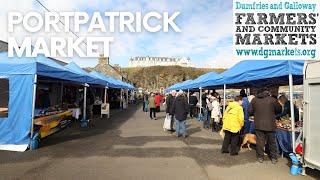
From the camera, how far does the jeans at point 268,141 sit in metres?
9.53

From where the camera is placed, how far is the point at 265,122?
31.3 feet

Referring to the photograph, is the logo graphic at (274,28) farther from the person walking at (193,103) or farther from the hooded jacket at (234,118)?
the person walking at (193,103)

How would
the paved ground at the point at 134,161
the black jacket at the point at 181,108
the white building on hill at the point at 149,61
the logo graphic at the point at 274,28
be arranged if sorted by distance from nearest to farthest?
the paved ground at the point at 134,161 → the logo graphic at the point at 274,28 → the black jacket at the point at 181,108 → the white building on hill at the point at 149,61

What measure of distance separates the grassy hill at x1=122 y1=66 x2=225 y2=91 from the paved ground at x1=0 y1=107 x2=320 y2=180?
88.2 meters

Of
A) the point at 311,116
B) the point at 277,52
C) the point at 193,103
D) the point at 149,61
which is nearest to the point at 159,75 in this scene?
the point at 149,61

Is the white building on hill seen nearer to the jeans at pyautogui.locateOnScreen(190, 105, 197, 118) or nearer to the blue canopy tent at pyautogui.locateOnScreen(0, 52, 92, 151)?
the jeans at pyautogui.locateOnScreen(190, 105, 197, 118)

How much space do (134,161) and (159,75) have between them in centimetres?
10201

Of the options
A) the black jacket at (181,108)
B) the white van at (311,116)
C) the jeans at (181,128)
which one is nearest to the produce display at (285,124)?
the white van at (311,116)

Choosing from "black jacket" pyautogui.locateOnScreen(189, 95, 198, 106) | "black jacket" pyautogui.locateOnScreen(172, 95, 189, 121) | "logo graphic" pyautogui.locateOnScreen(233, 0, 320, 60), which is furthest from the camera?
"black jacket" pyautogui.locateOnScreen(189, 95, 198, 106)

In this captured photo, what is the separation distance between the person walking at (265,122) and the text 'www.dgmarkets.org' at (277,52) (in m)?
1.02

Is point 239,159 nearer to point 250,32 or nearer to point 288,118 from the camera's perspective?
point 288,118

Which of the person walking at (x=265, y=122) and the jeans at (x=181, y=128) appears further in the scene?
the jeans at (x=181, y=128)

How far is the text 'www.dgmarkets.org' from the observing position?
31.6 ft

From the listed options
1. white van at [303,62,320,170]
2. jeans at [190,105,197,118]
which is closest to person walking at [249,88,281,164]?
white van at [303,62,320,170]
